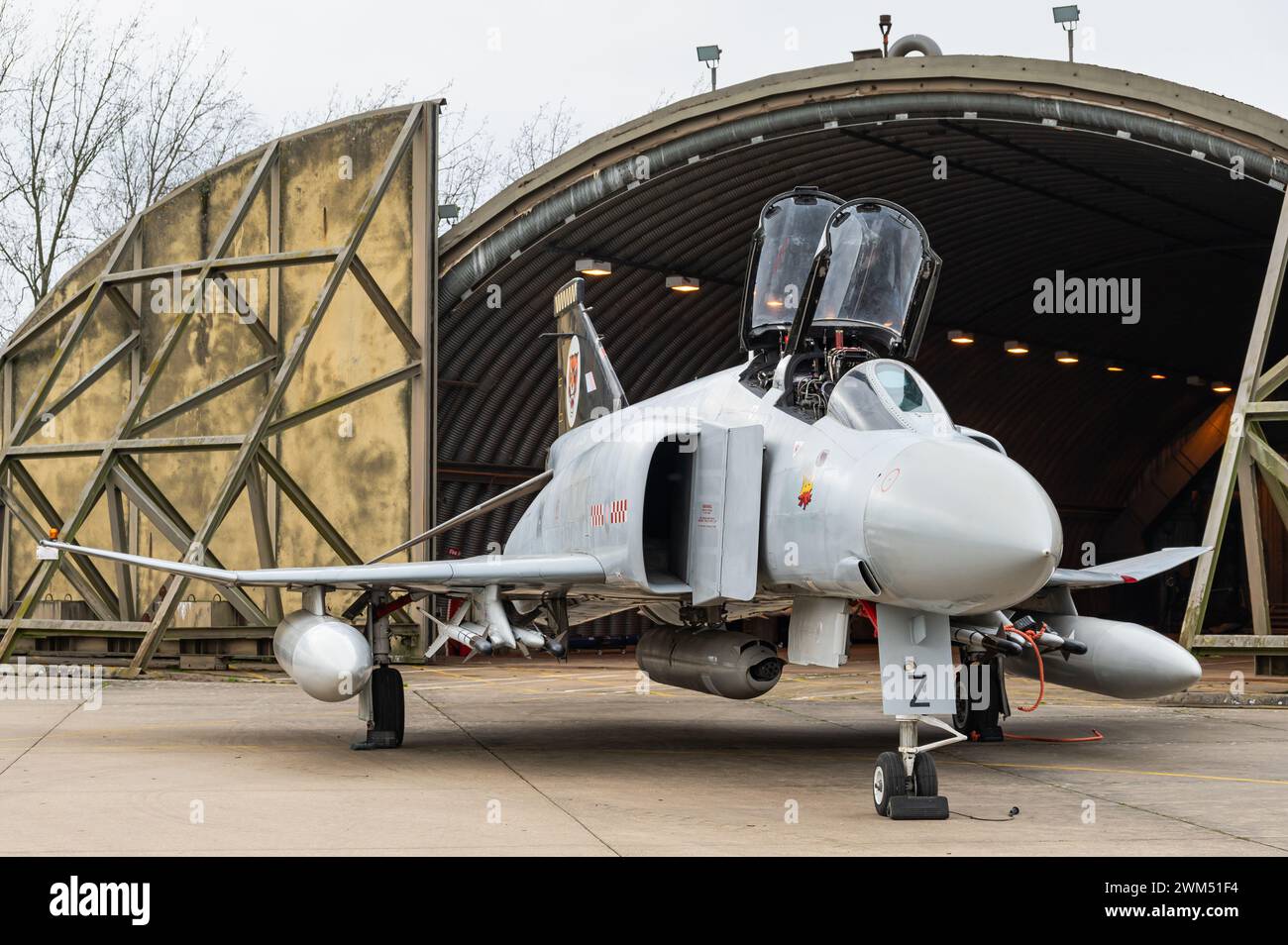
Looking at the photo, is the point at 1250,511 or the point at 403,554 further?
the point at 403,554

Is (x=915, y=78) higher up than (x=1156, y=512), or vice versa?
(x=915, y=78)

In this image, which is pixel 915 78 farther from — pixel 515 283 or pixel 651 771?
pixel 651 771

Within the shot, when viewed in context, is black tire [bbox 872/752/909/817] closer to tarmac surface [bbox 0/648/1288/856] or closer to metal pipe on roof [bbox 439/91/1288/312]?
tarmac surface [bbox 0/648/1288/856]

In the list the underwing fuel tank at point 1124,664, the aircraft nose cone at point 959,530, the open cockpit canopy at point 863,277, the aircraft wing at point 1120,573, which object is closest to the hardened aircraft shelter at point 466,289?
the aircraft wing at point 1120,573

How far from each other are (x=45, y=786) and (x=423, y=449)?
41.1ft

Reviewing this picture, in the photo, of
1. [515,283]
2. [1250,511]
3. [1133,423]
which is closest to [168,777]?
[1250,511]

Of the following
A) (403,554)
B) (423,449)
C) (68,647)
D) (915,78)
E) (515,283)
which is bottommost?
(68,647)

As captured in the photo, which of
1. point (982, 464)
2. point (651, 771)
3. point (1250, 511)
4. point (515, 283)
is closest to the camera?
point (982, 464)

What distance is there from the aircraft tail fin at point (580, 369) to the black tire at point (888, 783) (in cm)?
660

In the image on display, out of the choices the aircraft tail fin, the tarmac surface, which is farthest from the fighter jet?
the aircraft tail fin

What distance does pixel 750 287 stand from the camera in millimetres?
10930

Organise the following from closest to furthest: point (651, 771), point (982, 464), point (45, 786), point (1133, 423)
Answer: point (982, 464)
point (45, 786)
point (651, 771)
point (1133, 423)

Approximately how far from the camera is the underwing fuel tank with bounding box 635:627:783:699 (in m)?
11.0

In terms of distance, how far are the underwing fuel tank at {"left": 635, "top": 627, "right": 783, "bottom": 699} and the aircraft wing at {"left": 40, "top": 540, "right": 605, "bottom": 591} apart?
4.43ft
